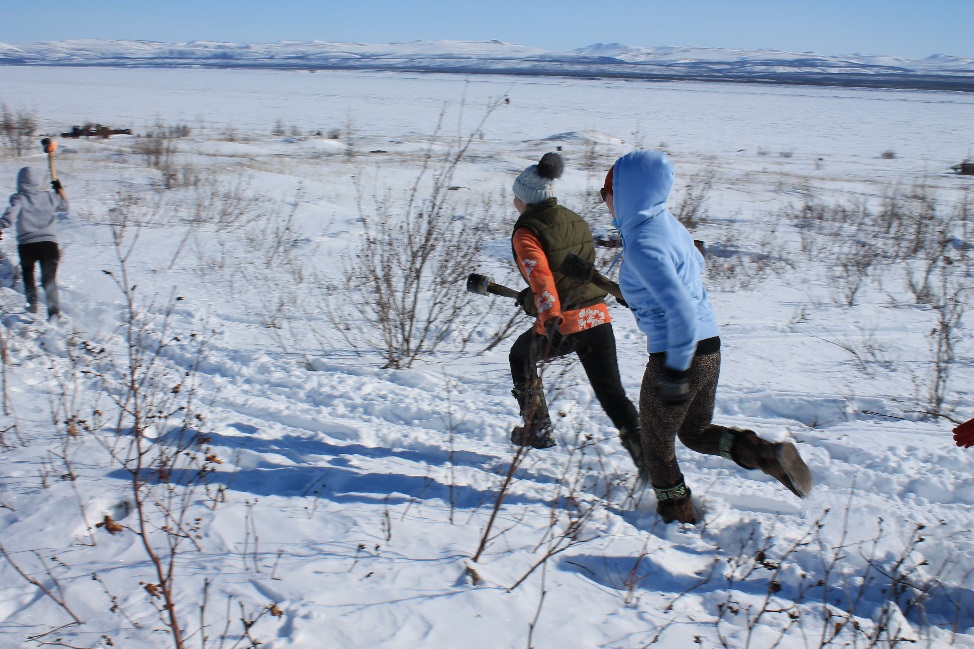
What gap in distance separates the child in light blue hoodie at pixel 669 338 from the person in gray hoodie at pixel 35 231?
5.49 metres

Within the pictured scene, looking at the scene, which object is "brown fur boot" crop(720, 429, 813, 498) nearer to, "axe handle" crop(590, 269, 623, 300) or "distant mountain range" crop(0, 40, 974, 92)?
"axe handle" crop(590, 269, 623, 300)

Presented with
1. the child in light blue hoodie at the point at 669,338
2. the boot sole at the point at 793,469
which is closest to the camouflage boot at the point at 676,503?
the child in light blue hoodie at the point at 669,338

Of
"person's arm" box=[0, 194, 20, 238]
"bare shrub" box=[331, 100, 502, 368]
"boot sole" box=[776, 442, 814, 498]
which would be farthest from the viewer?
"person's arm" box=[0, 194, 20, 238]

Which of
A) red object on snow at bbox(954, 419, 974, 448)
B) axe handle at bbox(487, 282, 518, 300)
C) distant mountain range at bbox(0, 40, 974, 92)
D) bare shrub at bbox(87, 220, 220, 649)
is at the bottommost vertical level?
bare shrub at bbox(87, 220, 220, 649)

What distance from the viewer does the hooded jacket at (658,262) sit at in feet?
Answer: 8.34

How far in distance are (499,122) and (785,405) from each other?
96.9 feet

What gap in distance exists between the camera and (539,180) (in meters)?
3.25

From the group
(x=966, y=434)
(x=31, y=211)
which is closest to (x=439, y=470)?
(x=966, y=434)

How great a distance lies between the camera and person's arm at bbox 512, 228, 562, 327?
3.14 m

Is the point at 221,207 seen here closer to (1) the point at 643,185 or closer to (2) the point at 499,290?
(2) the point at 499,290

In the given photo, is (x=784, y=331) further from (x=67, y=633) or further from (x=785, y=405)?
(x=67, y=633)

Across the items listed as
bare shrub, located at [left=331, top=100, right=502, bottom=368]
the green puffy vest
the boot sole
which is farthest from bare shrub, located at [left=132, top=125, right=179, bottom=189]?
the boot sole

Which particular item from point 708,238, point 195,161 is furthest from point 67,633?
point 195,161

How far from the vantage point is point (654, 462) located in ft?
9.60
